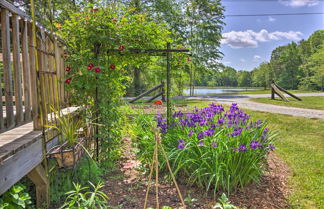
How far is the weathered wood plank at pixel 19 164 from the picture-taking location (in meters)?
1.37

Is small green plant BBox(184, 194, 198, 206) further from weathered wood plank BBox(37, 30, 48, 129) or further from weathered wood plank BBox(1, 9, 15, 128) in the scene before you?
weathered wood plank BBox(1, 9, 15, 128)

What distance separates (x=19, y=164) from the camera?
1.54 meters

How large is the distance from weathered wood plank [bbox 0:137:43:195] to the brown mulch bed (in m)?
0.80

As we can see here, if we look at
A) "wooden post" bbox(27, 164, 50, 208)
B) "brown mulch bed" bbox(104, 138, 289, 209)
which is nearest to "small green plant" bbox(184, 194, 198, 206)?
"brown mulch bed" bbox(104, 138, 289, 209)

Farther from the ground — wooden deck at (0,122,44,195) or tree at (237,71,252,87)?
tree at (237,71,252,87)

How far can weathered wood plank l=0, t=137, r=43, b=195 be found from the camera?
1370 millimetres

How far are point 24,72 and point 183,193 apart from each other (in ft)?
6.00

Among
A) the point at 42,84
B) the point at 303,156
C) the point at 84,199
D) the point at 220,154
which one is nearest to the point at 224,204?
the point at 220,154

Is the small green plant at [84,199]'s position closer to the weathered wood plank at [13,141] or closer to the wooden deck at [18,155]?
the wooden deck at [18,155]

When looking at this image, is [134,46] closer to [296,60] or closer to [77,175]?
[77,175]

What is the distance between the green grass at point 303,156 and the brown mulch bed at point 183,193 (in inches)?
5.7

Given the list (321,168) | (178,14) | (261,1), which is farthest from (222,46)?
(321,168)

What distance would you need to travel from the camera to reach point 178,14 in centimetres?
1472

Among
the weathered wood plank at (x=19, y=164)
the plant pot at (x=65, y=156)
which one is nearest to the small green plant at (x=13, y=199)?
the weathered wood plank at (x=19, y=164)
